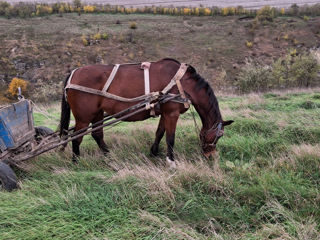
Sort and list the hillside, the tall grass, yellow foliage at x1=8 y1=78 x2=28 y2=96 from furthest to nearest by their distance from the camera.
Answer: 1. the tall grass
2. the hillside
3. yellow foliage at x1=8 y1=78 x2=28 y2=96

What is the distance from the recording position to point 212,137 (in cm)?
384

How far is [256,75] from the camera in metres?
20.8

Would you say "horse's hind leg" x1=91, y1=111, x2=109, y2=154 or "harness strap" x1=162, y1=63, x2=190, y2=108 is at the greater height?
"harness strap" x1=162, y1=63, x2=190, y2=108

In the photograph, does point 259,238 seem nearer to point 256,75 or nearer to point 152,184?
point 152,184

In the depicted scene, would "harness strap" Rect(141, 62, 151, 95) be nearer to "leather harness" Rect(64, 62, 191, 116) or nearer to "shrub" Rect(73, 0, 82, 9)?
"leather harness" Rect(64, 62, 191, 116)

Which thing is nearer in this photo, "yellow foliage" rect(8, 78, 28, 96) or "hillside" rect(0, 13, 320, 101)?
"yellow foliage" rect(8, 78, 28, 96)

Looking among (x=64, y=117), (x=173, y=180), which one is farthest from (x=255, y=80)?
(x=173, y=180)

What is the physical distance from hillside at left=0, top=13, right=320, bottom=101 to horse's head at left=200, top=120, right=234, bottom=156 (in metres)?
28.5

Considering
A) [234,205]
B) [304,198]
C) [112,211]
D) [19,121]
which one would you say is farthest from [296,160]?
[19,121]

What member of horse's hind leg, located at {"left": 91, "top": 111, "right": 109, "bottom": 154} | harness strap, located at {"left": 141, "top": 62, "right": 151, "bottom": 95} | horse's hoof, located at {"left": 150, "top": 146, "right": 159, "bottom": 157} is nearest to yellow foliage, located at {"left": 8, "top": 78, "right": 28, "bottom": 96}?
horse's hind leg, located at {"left": 91, "top": 111, "right": 109, "bottom": 154}

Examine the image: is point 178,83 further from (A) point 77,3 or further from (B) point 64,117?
(A) point 77,3

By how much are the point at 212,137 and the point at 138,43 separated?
142 feet

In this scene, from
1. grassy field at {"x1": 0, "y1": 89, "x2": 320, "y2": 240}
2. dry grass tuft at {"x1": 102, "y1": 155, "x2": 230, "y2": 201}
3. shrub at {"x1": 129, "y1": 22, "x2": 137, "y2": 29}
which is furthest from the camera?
shrub at {"x1": 129, "y1": 22, "x2": 137, "y2": 29}

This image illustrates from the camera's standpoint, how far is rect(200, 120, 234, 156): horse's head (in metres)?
3.82
